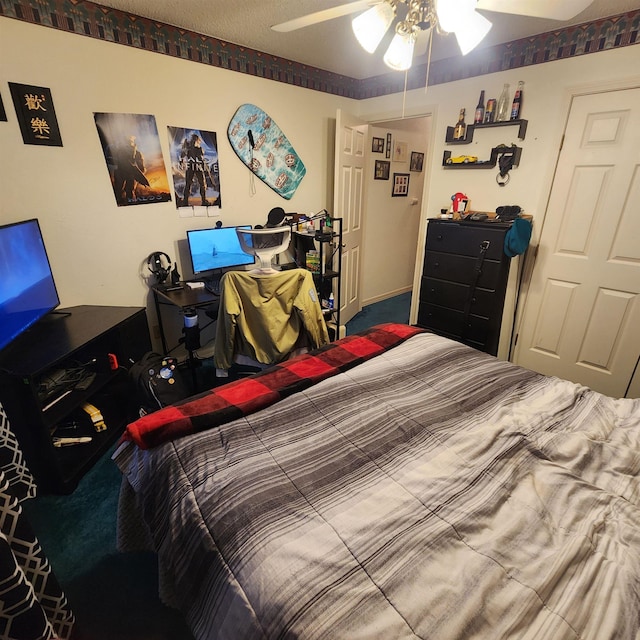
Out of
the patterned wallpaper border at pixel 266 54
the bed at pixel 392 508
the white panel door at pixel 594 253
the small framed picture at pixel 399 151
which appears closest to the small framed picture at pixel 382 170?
the small framed picture at pixel 399 151

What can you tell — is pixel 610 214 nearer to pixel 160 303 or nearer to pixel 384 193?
pixel 384 193

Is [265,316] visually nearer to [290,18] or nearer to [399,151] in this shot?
[290,18]

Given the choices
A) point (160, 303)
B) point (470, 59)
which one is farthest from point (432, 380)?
point (470, 59)

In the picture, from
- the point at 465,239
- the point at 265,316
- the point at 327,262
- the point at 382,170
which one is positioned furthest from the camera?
the point at 382,170

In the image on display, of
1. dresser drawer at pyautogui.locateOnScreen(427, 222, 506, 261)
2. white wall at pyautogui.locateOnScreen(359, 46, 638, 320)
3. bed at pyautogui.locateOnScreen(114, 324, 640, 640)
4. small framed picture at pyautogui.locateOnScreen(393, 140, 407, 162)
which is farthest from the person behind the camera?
small framed picture at pyautogui.locateOnScreen(393, 140, 407, 162)

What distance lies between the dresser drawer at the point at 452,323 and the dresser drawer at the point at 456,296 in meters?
0.05

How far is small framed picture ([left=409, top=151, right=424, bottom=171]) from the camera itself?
4469mm

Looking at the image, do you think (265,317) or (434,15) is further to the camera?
(265,317)

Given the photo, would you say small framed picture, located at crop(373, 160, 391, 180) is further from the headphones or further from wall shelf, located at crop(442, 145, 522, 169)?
the headphones

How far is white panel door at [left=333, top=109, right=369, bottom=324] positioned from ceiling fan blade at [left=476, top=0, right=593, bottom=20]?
195 cm

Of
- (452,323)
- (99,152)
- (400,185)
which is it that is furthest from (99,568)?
(400,185)

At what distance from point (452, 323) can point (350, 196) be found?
5.52 feet

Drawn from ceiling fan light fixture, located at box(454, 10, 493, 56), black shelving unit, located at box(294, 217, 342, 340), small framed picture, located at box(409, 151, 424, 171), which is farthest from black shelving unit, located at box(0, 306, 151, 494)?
small framed picture, located at box(409, 151, 424, 171)

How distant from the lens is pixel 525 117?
8.66ft
